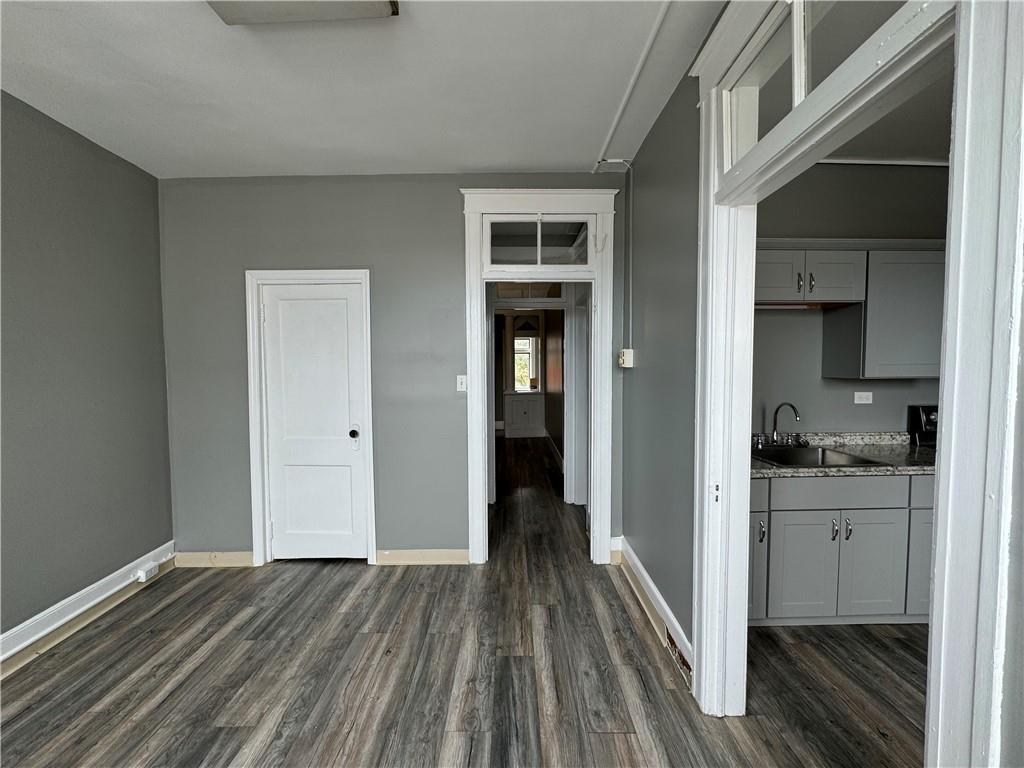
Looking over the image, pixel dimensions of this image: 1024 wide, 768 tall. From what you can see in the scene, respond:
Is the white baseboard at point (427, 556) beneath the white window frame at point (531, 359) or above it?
beneath

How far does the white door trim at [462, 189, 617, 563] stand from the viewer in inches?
127

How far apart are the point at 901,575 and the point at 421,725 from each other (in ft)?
8.40

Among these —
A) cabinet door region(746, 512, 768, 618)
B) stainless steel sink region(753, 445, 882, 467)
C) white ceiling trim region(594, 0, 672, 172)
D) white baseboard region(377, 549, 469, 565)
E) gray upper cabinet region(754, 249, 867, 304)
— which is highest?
white ceiling trim region(594, 0, 672, 172)

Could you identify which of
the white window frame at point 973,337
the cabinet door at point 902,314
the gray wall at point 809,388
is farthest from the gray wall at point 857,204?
the white window frame at point 973,337

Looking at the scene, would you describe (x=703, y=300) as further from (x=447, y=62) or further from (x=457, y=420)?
(x=457, y=420)

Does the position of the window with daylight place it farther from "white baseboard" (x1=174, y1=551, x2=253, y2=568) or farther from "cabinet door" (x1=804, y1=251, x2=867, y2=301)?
"cabinet door" (x1=804, y1=251, x2=867, y2=301)

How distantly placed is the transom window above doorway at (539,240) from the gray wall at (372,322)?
225 millimetres

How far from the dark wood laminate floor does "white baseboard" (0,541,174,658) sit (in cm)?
12

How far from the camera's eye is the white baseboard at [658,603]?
6.97 ft

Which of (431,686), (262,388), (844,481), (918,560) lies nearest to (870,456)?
(844,481)

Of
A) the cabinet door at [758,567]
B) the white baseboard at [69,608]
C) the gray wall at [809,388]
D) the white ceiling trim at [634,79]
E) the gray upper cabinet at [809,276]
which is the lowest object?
the white baseboard at [69,608]

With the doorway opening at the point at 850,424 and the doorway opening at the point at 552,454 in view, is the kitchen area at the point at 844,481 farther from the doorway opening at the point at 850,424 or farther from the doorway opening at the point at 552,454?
the doorway opening at the point at 552,454

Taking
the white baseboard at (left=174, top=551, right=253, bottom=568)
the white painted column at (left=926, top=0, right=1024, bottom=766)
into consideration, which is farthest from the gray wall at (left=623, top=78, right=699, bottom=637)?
the white baseboard at (left=174, top=551, right=253, bottom=568)

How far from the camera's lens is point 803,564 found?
8.08 ft
